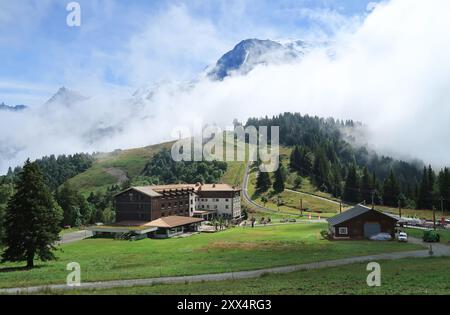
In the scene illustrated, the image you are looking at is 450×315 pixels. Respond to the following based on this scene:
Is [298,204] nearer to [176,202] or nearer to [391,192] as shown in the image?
[391,192]

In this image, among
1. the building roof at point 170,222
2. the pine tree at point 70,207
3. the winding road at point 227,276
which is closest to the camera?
the winding road at point 227,276

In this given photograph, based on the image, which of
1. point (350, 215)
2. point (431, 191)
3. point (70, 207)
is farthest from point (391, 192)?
point (70, 207)

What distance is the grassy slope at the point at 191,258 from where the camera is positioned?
143 ft

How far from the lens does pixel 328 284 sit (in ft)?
105

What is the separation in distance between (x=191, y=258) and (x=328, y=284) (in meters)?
26.6

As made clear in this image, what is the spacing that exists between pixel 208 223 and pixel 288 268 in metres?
84.2

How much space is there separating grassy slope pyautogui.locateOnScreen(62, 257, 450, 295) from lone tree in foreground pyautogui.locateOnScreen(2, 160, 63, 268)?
24.2 m

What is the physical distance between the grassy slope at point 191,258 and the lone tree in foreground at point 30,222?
2094mm

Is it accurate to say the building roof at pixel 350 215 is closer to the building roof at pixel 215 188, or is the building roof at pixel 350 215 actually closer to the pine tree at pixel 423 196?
the building roof at pixel 215 188

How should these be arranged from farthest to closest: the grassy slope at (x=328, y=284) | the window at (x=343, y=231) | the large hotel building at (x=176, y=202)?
1. the large hotel building at (x=176, y=202)
2. the window at (x=343, y=231)
3. the grassy slope at (x=328, y=284)

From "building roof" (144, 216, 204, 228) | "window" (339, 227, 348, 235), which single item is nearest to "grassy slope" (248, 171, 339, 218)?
"building roof" (144, 216, 204, 228)

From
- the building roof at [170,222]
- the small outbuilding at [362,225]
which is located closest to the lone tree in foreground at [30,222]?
the building roof at [170,222]

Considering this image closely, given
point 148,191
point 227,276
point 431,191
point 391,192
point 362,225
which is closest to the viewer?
point 227,276

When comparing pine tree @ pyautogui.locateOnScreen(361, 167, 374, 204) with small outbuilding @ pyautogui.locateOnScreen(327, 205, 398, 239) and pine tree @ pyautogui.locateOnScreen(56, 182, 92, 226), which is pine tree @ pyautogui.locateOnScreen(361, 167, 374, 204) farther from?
pine tree @ pyautogui.locateOnScreen(56, 182, 92, 226)
